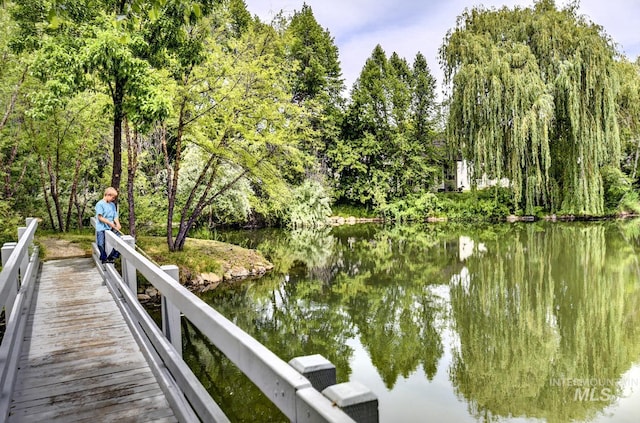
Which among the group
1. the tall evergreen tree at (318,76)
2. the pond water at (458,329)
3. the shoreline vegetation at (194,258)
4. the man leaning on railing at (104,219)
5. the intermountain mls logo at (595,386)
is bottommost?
the intermountain mls logo at (595,386)

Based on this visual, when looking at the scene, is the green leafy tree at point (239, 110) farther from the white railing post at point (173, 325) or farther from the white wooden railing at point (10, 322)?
the white railing post at point (173, 325)

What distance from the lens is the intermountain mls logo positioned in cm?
602

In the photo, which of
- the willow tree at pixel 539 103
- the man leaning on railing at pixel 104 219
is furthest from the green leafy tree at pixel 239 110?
the willow tree at pixel 539 103

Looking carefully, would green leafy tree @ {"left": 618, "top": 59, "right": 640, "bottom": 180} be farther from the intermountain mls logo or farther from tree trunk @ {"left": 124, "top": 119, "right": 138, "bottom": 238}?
tree trunk @ {"left": 124, "top": 119, "right": 138, "bottom": 238}

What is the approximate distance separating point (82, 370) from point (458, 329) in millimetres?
6955

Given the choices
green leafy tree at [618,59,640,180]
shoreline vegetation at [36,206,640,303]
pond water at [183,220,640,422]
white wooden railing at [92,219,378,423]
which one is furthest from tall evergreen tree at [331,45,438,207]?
white wooden railing at [92,219,378,423]

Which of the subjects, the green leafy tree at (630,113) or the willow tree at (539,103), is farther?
the green leafy tree at (630,113)

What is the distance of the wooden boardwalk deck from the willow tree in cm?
2295

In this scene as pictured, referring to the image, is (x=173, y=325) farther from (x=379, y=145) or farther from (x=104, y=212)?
(x=379, y=145)

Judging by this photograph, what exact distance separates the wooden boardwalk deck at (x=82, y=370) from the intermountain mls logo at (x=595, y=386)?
215 inches

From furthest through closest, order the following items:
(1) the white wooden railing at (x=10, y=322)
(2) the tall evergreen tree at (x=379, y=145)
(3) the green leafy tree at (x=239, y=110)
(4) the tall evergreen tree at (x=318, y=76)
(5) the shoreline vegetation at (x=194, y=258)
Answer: (2) the tall evergreen tree at (x=379, y=145) → (4) the tall evergreen tree at (x=318, y=76) → (3) the green leafy tree at (x=239, y=110) → (5) the shoreline vegetation at (x=194, y=258) → (1) the white wooden railing at (x=10, y=322)

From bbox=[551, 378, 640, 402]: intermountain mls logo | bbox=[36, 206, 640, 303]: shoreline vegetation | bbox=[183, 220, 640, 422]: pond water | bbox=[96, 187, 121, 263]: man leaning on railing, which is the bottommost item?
bbox=[551, 378, 640, 402]: intermountain mls logo

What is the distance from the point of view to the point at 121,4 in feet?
36.5

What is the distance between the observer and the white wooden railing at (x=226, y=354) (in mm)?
1366
